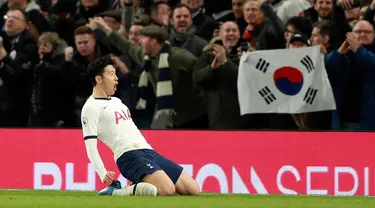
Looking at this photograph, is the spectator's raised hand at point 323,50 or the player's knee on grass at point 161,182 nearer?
the player's knee on grass at point 161,182

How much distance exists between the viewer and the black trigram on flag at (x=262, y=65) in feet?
52.3

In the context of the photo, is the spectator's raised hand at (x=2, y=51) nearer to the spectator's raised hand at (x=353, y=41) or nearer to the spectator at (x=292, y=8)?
the spectator at (x=292, y=8)

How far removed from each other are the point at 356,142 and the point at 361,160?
29 centimetres

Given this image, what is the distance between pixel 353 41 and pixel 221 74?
6.59ft

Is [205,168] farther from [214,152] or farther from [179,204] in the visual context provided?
[179,204]

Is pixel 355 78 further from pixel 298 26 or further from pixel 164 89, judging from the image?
pixel 164 89

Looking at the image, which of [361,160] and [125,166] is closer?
[125,166]

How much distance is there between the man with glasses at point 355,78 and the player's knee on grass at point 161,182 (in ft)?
13.7

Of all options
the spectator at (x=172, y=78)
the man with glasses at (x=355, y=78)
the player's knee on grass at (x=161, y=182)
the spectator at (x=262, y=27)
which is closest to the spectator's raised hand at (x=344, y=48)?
the man with glasses at (x=355, y=78)

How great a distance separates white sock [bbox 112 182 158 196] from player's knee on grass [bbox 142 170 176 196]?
106mm

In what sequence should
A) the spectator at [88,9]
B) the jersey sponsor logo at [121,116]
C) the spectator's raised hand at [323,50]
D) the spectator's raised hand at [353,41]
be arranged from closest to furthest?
the jersey sponsor logo at [121,116]
the spectator's raised hand at [353,41]
the spectator's raised hand at [323,50]
the spectator at [88,9]

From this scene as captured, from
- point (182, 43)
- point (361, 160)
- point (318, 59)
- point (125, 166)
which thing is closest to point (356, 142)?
point (361, 160)

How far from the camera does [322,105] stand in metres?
15.6

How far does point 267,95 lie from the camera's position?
15984mm
